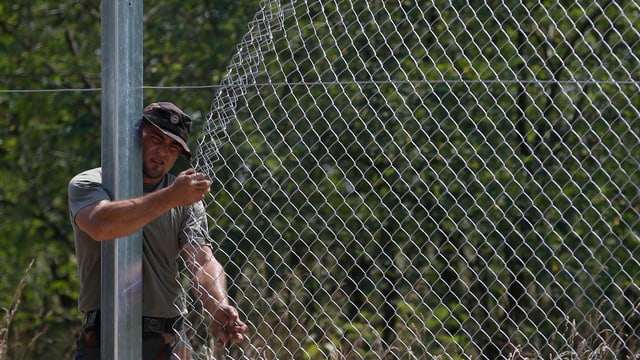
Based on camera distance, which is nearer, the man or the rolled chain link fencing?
the man

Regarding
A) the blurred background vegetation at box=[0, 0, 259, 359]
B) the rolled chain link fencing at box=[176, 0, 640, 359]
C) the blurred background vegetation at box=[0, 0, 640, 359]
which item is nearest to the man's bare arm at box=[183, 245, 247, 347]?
the blurred background vegetation at box=[0, 0, 640, 359]

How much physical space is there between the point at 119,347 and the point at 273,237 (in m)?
3.10

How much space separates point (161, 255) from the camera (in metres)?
3.21

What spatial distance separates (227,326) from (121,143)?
0.62 metres

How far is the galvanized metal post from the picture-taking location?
272 centimetres

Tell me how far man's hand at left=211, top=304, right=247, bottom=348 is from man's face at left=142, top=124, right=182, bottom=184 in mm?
447

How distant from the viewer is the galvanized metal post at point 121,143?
2719 mm

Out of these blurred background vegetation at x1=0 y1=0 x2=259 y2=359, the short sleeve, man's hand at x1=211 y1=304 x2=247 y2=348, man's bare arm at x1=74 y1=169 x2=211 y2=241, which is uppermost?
man's bare arm at x1=74 y1=169 x2=211 y2=241

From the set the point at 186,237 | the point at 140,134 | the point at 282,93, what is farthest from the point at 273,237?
the point at 140,134

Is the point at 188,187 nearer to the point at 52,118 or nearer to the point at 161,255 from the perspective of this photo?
the point at 161,255

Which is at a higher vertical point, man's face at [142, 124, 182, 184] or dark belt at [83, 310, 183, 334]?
man's face at [142, 124, 182, 184]

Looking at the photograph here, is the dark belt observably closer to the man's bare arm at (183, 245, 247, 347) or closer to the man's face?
the man's bare arm at (183, 245, 247, 347)

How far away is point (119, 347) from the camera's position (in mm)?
2684

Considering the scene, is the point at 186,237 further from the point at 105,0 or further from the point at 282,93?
the point at 282,93
